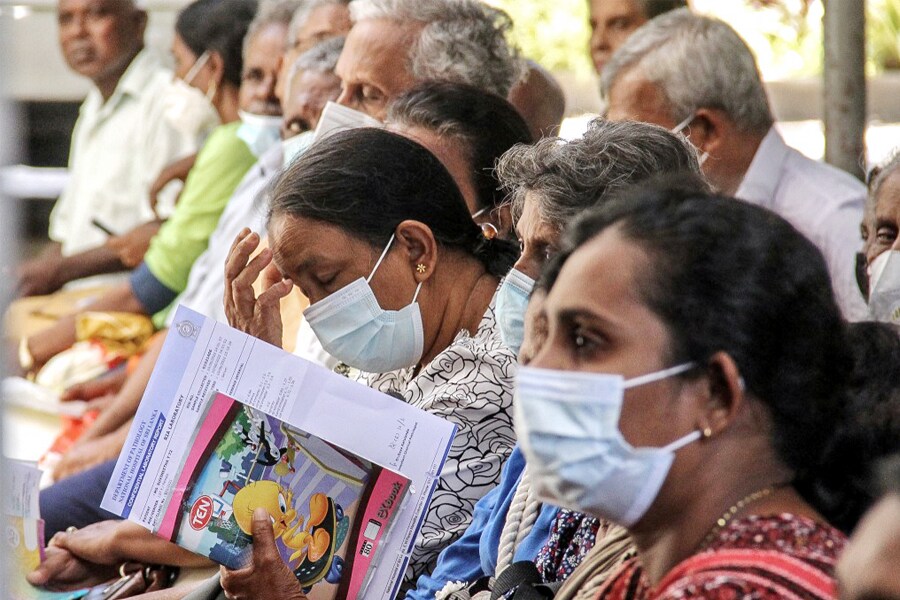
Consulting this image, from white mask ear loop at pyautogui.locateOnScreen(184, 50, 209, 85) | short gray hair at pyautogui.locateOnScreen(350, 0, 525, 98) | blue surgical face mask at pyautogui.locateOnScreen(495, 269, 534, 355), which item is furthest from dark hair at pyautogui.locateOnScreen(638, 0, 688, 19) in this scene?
blue surgical face mask at pyautogui.locateOnScreen(495, 269, 534, 355)

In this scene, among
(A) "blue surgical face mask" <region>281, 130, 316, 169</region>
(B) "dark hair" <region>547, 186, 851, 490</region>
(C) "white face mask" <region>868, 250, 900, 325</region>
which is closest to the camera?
(B) "dark hair" <region>547, 186, 851, 490</region>

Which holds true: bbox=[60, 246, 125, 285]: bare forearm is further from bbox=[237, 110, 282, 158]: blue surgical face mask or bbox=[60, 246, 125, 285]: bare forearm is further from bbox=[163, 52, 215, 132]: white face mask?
bbox=[237, 110, 282, 158]: blue surgical face mask

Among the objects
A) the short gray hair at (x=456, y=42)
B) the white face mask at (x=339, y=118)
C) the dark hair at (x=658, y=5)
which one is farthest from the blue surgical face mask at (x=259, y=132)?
the dark hair at (x=658, y=5)

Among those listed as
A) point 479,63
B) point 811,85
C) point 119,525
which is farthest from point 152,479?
point 811,85

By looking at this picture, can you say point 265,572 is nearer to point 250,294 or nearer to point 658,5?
point 250,294

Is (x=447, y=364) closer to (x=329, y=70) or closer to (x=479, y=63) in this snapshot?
(x=479, y=63)

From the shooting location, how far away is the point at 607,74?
3.92m

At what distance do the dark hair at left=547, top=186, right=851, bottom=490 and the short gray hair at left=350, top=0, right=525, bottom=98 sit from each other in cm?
208

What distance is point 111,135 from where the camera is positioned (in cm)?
585

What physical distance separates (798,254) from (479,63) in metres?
2.27

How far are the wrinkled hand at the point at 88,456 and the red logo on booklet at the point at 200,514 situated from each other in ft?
6.22

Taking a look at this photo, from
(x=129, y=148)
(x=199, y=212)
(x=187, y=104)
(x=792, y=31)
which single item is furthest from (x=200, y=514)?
(x=792, y=31)

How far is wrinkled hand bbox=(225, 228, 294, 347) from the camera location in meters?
2.72

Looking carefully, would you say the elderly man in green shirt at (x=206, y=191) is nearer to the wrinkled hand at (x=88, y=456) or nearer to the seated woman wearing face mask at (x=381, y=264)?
the wrinkled hand at (x=88, y=456)
